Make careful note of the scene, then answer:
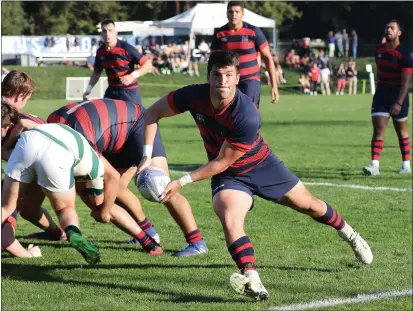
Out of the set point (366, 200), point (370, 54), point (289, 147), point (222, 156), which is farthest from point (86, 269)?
point (370, 54)

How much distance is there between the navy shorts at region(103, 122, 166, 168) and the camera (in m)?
7.85

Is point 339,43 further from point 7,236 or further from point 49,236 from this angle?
point 7,236

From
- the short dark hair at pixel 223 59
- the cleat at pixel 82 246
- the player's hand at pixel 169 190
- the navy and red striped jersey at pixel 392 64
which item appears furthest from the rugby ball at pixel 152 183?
the navy and red striped jersey at pixel 392 64

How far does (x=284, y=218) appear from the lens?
955cm

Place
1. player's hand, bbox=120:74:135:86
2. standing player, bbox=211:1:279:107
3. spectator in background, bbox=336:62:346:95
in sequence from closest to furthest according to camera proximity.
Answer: standing player, bbox=211:1:279:107 < player's hand, bbox=120:74:135:86 < spectator in background, bbox=336:62:346:95

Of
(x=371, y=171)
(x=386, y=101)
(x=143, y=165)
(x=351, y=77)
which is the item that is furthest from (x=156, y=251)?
(x=351, y=77)

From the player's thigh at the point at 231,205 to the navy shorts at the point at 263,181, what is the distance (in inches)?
2.0

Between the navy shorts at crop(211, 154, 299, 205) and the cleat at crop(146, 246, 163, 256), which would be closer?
the navy shorts at crop(211, 154, 299, 205)

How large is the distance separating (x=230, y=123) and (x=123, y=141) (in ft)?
5.87

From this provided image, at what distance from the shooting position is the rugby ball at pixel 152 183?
6160 mm

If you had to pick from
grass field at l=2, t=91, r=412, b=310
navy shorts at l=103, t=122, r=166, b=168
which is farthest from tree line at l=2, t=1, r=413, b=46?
navy shorts at l=103, t=122, r=166, b=168

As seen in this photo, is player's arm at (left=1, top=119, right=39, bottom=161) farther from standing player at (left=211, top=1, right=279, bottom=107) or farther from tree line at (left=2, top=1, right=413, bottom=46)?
tree line at (left=2, top=1, right=413, bottom=46)

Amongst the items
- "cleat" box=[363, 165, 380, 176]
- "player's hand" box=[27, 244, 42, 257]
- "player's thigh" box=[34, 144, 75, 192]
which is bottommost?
"cleat" box=[363, 165, 380, 176]

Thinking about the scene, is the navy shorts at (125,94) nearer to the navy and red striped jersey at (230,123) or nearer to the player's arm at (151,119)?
the player's arm at (151,119)
